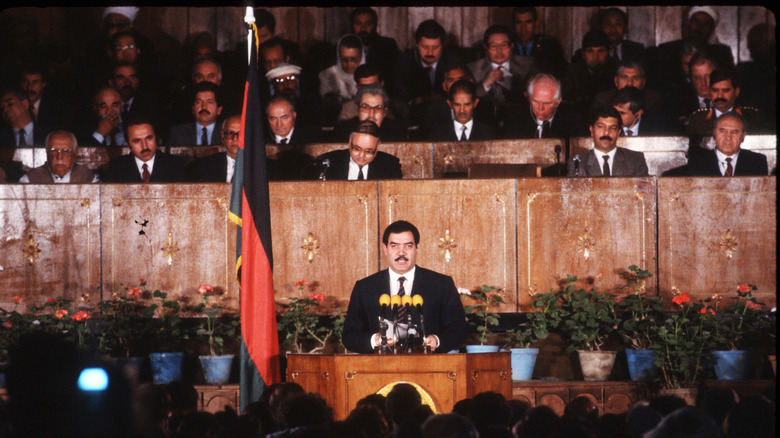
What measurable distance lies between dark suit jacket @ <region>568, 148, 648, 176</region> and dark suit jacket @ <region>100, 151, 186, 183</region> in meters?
3.31

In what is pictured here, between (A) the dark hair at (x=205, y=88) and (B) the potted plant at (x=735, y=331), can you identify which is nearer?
(B) the potted plant at (x=735, y=331)

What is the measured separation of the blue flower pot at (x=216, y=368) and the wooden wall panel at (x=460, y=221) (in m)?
1.58

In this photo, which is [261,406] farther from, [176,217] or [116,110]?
[116,110]

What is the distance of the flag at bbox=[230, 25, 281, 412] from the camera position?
6043 mm

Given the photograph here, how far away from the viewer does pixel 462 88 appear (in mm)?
9000

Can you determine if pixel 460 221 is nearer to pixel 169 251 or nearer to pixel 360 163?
pixel 360 163

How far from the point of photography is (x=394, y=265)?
617cm

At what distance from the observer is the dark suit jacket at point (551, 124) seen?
30.0 feet

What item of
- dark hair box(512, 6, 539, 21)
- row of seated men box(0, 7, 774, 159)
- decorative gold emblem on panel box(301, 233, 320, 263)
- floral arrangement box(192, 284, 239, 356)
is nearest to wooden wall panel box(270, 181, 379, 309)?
decorative gold emblem on panel box(301, 233, 320, 263)

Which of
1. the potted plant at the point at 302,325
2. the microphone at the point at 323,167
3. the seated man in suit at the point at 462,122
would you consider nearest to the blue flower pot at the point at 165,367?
the potted plant at the point at 302,325

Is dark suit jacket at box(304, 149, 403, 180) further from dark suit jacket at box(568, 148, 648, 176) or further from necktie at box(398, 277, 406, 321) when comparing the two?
necktie at box(398, 277, 406, 321)

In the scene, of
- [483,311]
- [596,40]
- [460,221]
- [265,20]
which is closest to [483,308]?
[483,311]

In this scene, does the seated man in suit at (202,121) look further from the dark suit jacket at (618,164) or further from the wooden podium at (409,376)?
the wooden podium at (409,376)

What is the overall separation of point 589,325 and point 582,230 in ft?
2.71
